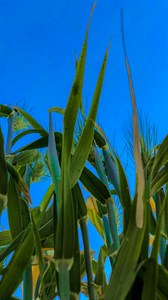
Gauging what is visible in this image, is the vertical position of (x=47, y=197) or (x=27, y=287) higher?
(x=47, y=197)

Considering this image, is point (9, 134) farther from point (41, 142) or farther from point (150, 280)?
point (150, 280)

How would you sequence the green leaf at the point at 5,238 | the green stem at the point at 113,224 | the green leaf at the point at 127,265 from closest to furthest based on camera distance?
the green leaf at the point at 127,265 → the green stem at the point at 113,224 → the green leaf at the point at 5,238

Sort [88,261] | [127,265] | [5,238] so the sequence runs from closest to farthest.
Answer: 1. [127,265]
2. [88,261]
3. [5,238]

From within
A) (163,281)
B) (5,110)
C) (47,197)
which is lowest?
(163,281)

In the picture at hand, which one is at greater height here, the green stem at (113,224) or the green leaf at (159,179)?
the green leaf at (159,179)

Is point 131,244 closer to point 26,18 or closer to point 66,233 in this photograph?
point 66,233

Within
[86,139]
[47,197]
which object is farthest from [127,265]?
[47,197]

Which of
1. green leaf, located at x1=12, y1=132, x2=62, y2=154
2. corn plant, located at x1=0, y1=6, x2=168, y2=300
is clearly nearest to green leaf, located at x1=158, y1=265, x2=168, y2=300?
corn plant, located at x1=0, y1=6, x2=168, y2=300

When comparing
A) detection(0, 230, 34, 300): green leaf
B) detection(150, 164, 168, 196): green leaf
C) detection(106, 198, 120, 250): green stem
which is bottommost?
detection(0, 230, 34, 300): green leaf

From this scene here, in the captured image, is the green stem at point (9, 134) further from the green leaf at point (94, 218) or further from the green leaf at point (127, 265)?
the green leaf at point (127, 265)

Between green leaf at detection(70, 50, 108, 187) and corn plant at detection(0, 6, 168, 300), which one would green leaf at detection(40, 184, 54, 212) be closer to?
corn plant at detection(0, 6, 168, 300)

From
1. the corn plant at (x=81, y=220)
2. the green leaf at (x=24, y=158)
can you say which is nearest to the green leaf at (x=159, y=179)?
the corn plant at (x=81, y=220)

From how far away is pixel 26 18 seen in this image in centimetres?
413

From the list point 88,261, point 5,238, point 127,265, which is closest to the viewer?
point 127,265
